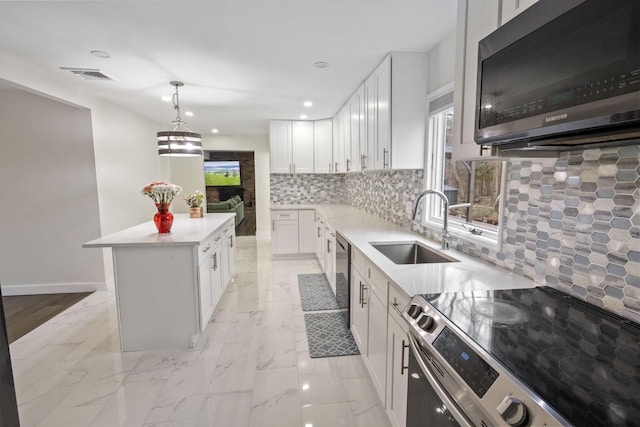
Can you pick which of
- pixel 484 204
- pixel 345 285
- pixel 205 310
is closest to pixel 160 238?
pixel 205 310

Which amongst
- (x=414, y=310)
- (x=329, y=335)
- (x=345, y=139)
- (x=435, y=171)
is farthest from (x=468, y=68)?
(x=345, y=139)

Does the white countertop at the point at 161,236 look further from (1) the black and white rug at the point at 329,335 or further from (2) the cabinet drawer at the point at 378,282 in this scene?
(2) the cabinet drawer at the point at 378,282

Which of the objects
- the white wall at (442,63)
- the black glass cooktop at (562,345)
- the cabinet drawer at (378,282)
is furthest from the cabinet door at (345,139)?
the black glass cooktop at (562,345)

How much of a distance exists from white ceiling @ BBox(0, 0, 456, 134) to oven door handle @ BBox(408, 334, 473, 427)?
1.87 m

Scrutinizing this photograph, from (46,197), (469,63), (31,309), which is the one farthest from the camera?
(46,197)

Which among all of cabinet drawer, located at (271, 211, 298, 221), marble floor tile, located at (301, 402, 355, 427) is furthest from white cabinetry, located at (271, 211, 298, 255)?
marble floor tile, located at (301, 402, 355, 427)

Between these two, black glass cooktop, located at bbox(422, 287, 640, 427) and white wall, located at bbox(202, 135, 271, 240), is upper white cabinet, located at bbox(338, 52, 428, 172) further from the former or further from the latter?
white wall, located at bbox(202, 135, 271, 240)

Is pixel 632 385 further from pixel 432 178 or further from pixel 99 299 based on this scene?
pixel 99 299

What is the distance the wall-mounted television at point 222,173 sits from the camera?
31.4 ft

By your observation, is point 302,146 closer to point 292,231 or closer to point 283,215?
point 283,215

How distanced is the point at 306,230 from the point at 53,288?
3435 mm

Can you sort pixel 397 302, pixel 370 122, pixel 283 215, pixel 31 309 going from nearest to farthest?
pixel 397 302
pixel 370 122
pixel 31 309
pixel 283 215

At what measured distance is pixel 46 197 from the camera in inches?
144

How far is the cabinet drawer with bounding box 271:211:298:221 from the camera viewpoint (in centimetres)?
507
